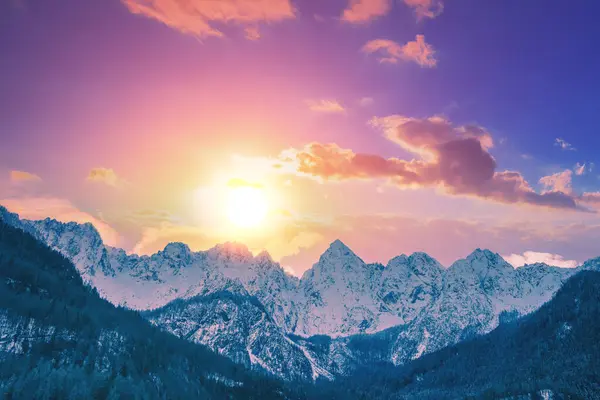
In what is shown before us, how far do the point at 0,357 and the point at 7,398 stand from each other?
2493 cm

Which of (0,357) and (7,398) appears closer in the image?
(7,398)

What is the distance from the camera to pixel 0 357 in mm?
199250

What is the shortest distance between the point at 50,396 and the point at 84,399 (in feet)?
45.8

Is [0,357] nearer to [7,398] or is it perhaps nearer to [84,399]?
[7,398]

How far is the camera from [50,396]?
191 m

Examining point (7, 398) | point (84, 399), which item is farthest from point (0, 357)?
point (84, 399)

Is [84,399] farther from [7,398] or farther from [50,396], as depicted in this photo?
[7,398]

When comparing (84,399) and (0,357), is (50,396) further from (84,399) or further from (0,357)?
(0,357)

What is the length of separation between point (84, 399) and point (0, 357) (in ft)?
125

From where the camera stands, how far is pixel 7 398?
181 metres

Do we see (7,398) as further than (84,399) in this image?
No

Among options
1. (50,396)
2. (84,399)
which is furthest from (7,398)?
(84,399)

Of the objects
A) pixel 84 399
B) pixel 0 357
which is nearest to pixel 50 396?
pixel 84 399
